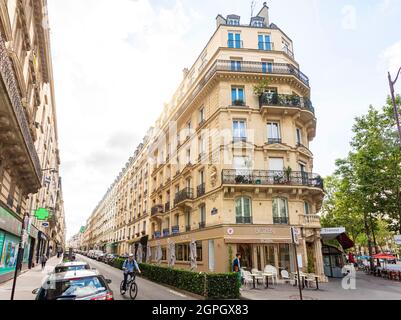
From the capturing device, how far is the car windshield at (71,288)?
21.1 feet

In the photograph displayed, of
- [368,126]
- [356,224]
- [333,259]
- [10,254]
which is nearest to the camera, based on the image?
[10,254]

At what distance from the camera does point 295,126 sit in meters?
24.5

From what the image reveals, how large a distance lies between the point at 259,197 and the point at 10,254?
16.6 m

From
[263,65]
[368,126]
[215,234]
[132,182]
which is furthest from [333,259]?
[132,182]

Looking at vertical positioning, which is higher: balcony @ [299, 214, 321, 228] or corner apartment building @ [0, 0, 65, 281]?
corner apartment building @ [0, 0, 65, 281]

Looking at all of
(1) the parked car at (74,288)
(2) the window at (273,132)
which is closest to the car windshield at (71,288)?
(1) the parked car at (74,288)

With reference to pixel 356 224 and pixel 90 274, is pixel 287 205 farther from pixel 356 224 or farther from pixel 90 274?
pixel 356 224

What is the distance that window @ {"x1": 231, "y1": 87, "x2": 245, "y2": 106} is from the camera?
23834 millimetres

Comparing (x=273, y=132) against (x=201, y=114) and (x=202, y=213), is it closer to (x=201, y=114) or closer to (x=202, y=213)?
(x=201, y=114)

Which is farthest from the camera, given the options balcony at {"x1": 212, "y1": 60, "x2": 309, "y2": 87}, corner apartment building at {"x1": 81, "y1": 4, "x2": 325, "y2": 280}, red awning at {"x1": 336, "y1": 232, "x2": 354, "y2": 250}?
red awning at {"x1": 336, "y1": 232, "x2": 354, "y2": 250}

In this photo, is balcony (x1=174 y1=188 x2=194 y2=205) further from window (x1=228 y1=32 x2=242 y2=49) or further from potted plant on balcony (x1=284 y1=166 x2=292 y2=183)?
window (x1=228 y1=32 x2=242 y2=49)

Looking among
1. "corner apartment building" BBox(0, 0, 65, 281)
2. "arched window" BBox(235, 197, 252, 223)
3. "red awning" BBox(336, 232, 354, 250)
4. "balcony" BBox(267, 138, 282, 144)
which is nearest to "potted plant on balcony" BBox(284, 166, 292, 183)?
"balcony" BBox(267, 138, 282, 144)

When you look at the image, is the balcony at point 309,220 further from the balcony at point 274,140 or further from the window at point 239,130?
the window at point 239,130

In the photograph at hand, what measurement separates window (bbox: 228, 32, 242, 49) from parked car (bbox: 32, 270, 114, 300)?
23746 mm
